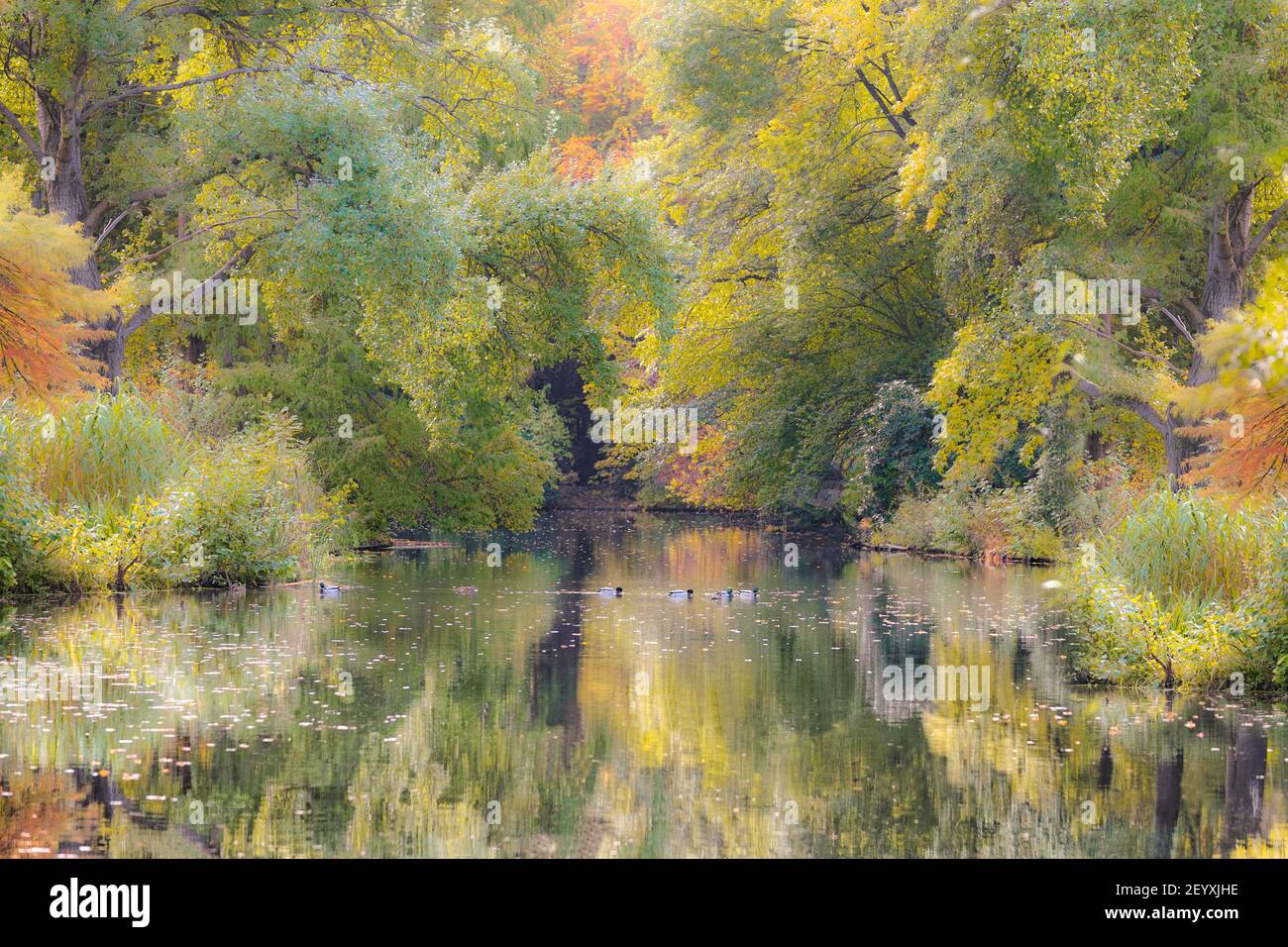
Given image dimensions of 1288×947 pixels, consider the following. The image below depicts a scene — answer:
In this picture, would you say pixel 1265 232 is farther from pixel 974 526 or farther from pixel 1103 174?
pixel 974 526

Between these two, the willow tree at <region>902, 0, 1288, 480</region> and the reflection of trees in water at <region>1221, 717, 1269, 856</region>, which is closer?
the reflection of trees in water at <region>1221, 717, 1269, 856</region>

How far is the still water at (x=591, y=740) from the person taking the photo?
333 inches

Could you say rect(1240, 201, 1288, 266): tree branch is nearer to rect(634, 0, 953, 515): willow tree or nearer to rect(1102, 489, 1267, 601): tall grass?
rect(634, 0, 953, 515): willow tree

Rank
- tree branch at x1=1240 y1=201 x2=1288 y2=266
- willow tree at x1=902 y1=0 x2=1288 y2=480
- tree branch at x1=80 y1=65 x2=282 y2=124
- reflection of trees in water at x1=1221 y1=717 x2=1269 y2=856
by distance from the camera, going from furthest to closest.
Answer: tree branch at x1=1240 y1=201 x2=1288 y2=266 < tree branch at x1=80 y1=65 x2=282 y2=124 < willow tree at x1=902 y1=0 x2=1288 y2=480 < reflection of trees in water at x1=1221 y1=717 x2=1269 y2=856

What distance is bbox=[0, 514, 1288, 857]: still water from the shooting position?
846 cm

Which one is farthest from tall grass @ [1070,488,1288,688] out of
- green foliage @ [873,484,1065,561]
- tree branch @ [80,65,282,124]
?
tree branch @ [80,65,282,124]

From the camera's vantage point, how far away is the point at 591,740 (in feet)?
36.8

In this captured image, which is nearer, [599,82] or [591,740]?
[591,740]

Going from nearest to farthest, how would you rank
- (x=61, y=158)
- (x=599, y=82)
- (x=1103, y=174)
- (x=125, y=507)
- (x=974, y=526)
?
(x=125, y=507)
(x=1103, y=174)
(x=61, y=158)
(x=974, y=526)
(x=599, y=82)

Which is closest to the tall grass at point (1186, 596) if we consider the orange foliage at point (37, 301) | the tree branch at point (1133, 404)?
the orange foliage at point (37, 301)

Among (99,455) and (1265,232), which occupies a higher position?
(1265,232)

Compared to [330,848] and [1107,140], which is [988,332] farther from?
[330,848]

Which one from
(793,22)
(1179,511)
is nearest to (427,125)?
(793,22)

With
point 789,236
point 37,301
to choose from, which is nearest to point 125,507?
point 37,301
